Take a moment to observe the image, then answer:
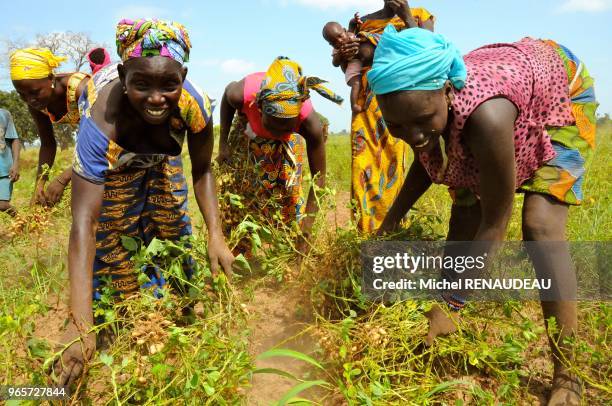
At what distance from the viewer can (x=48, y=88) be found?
2.90 meters

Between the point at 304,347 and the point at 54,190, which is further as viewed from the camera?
the point at 54,190

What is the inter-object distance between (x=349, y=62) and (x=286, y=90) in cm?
73

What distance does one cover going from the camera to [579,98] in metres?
1.87

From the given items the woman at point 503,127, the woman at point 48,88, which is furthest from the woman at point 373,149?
the woman at point 48,88

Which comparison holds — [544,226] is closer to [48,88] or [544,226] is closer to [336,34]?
[336,34]

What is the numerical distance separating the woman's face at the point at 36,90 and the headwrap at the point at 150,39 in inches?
53.3

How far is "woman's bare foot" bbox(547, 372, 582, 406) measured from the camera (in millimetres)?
1771

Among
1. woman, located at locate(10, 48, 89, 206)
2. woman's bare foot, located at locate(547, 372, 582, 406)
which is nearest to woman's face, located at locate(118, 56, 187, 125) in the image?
woman, located at locate(10, 48, 89, 206)

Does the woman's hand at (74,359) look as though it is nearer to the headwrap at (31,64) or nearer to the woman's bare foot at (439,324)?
the woman's bare foot at (439,324)

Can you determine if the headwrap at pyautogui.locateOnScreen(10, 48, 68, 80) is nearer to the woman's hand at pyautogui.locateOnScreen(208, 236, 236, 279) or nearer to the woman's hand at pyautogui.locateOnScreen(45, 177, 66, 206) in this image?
the woman's hand at pyautogui.locateOnScreen(45, 177, 66, 206)

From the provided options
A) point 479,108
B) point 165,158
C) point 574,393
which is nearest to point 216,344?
point 165,158

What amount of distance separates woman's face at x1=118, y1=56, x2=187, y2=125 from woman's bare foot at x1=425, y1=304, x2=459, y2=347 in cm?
138

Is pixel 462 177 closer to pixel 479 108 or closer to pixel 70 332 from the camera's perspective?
pixel 479 108

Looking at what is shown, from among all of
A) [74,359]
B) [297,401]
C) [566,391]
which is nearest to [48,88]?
[74,359]
